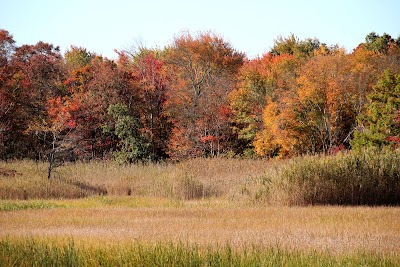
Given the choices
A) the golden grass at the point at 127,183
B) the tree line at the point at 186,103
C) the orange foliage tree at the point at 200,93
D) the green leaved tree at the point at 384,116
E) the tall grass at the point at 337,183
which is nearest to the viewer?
the tall grass at the point at 337,183

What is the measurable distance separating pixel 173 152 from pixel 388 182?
26208 millimetres

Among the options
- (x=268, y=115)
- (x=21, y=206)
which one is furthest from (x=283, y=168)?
(x=268, y=115)

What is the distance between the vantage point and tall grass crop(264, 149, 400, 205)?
69.7ft

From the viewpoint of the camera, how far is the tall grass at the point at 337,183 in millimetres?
21250

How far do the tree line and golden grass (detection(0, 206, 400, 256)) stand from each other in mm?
20293

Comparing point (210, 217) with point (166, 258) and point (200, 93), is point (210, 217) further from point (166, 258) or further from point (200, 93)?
point (200, 93)

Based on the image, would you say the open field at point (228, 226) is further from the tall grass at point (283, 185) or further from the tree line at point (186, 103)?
the tree line at point (186, 103)

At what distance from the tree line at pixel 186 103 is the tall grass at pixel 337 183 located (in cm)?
1675

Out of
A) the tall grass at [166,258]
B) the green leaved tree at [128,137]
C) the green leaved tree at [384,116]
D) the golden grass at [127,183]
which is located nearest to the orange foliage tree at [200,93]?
the green leaved tree at [128,137]

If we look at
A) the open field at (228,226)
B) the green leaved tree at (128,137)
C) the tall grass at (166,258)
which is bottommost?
the open field at (228,226)

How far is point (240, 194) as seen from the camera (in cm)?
2303

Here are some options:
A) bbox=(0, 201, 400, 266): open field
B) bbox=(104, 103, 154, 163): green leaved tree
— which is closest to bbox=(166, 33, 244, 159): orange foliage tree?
bbox=(104, 103, 154, 163): green leaved tree

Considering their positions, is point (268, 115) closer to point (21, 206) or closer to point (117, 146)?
point (117, 146)

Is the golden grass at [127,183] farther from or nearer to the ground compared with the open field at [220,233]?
farther from the ground
